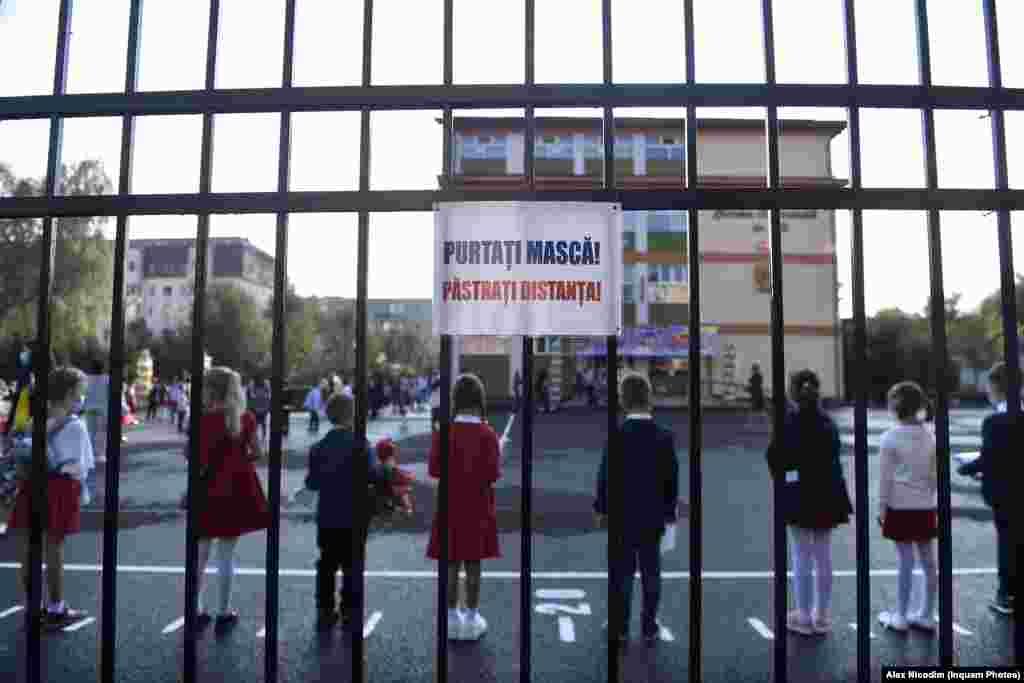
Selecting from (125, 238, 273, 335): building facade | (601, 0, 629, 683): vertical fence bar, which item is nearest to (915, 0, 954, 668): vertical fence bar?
(601, 0, 629, 683): vertical fence bar

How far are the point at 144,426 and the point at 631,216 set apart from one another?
71.8ft

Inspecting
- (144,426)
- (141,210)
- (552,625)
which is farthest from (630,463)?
(144,426)

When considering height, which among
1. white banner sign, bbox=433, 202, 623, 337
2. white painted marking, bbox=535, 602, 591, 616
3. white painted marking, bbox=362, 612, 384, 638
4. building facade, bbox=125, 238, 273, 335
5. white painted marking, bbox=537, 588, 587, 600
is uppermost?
building facade, bbox=125, 238, 273, 335

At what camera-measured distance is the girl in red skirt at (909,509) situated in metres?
4.37

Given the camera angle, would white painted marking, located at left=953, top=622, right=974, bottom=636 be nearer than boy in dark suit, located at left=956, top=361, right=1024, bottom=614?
Yes

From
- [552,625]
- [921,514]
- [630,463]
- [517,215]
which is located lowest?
[552,625]

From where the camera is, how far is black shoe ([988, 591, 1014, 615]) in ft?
15.6

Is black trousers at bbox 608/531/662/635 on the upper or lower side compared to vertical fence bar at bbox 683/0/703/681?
lower

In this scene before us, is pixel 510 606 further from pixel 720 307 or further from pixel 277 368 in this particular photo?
pixel 720 307

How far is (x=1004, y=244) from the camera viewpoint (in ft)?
Answer: 8.03

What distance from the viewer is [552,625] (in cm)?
460

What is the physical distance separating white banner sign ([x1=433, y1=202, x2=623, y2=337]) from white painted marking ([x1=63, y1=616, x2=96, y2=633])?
12.0 ft

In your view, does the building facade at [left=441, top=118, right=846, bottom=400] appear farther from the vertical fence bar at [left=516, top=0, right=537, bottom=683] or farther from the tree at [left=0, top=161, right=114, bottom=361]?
the vertical fence bar at [left=516, top=0, right=537, bottom=683]

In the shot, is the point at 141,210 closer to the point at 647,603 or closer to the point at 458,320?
the point at 458,320
